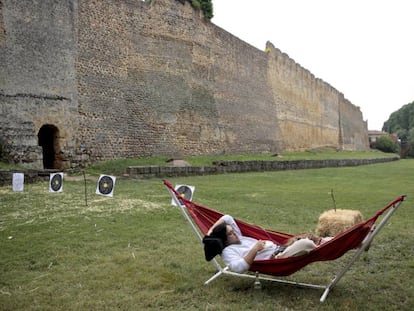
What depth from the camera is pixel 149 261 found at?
5012 mm

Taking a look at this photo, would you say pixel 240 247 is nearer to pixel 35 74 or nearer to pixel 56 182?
pixel 56 182

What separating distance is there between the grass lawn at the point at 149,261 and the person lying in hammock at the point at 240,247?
1.08 feet

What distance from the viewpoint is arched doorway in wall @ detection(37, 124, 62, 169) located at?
14.6 m

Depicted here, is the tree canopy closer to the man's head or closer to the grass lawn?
the grass lawn

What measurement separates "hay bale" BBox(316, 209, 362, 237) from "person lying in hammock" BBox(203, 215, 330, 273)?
5.34 feet

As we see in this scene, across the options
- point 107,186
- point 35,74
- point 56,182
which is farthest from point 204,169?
point 107,186

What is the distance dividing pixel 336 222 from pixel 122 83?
1250 centimetres

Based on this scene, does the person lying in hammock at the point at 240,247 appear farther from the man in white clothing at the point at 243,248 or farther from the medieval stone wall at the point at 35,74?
the medieval stone wall at the point at 35,74

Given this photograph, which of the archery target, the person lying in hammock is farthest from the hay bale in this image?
the archery target

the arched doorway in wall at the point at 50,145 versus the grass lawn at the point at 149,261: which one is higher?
the arched doorway in wall at the point at 50,145

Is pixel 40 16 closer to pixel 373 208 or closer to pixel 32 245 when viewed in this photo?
pixel 32 245

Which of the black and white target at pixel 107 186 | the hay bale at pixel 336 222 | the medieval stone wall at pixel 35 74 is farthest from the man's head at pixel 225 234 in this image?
the medieval stone wall at pixel 35 74

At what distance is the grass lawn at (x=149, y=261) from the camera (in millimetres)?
3869

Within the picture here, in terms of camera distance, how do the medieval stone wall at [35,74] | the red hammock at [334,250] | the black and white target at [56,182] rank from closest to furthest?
1. the red hammock at [334,250]
2. the black and white target at [56,182]
3. the medieval stone wall at [35,74]
